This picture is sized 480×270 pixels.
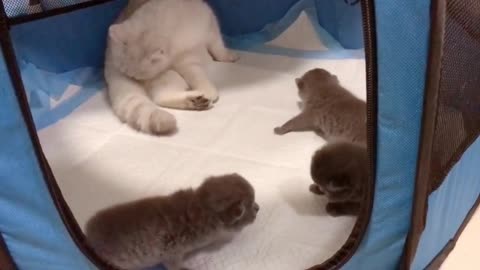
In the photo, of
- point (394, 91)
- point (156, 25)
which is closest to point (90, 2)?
point (156, 25)

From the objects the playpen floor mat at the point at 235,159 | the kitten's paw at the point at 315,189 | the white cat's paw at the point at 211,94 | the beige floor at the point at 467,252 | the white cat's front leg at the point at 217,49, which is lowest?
the beige floor at the point at 467,252

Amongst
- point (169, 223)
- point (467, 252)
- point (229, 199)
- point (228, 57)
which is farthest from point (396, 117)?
point (228, 57)

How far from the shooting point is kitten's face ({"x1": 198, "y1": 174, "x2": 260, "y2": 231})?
3.39 feet

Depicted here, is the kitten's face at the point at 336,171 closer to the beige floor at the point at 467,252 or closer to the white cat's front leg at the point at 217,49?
the beige floor at the point at 467,252

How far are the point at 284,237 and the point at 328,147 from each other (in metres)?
0.20

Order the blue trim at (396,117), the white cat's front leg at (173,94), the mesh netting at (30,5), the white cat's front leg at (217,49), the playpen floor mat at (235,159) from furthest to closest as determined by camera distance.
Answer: the white cat's front leg at (217,49), the white cat's front leg at (173,94), the playpen floor mat at (235,159), the mesh netting at (30,5), the blue trim at (396,117)

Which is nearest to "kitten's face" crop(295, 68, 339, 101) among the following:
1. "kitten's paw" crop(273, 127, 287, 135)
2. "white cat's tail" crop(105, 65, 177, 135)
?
"kitten's paw" crop(273, 127, 287, 135)

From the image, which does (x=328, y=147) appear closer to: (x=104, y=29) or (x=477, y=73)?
(x=477, y=73)

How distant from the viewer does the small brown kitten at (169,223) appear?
3.29 feet

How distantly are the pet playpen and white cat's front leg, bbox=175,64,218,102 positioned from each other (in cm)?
46

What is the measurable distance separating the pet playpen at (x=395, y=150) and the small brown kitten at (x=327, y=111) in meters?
0.27

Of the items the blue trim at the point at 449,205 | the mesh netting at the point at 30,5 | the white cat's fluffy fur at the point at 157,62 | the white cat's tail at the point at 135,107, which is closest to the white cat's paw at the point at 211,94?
the white cat's fluffy fur at the point at 157,62

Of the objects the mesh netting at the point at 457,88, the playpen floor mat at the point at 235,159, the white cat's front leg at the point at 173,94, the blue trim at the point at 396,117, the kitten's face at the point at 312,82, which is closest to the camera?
the blue trim at the point at 396,117

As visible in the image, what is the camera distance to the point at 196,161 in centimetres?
138
